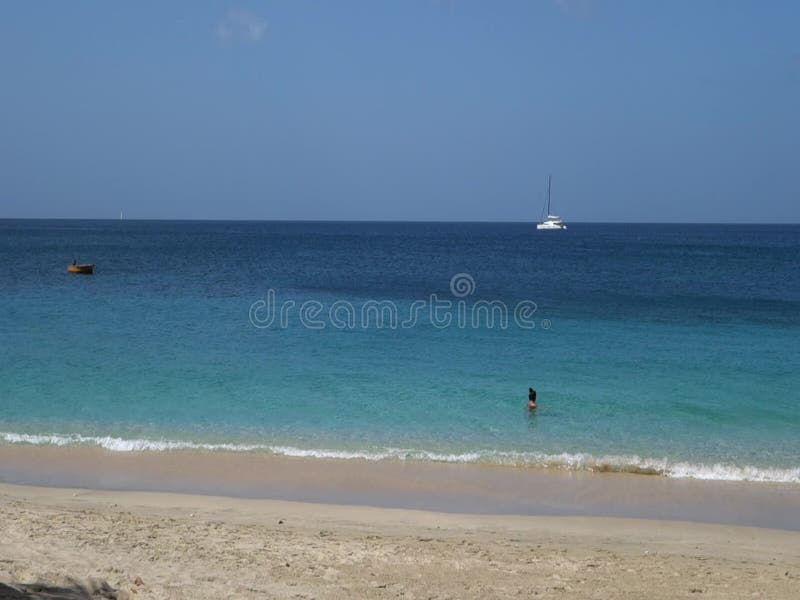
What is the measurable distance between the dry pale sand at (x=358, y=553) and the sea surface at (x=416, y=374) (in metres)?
3.27

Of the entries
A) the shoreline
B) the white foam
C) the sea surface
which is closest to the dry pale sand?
the shoreline

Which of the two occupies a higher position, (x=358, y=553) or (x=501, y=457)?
(x=501, y=457)

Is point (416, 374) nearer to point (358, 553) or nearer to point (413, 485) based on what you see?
point (413, 485)

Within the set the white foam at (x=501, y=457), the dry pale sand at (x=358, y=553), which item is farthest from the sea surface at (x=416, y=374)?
the dry pale sand at (x=358, y=553)

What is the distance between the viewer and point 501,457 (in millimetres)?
13898

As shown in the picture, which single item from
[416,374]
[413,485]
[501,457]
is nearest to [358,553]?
[413,485]

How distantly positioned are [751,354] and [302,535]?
1728cm

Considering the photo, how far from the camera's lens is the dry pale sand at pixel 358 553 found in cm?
794

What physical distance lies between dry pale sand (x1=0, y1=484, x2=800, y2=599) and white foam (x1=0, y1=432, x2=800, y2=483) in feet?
8.74

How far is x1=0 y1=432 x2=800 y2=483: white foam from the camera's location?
13117 millimetres

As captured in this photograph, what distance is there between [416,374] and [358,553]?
1090cm

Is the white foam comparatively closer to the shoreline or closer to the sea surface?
the sea surface

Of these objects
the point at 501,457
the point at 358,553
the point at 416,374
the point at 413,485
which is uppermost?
the point at 416,374

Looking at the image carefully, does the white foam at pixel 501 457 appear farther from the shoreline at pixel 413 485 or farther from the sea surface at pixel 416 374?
the shoreline at pixel 413 485
